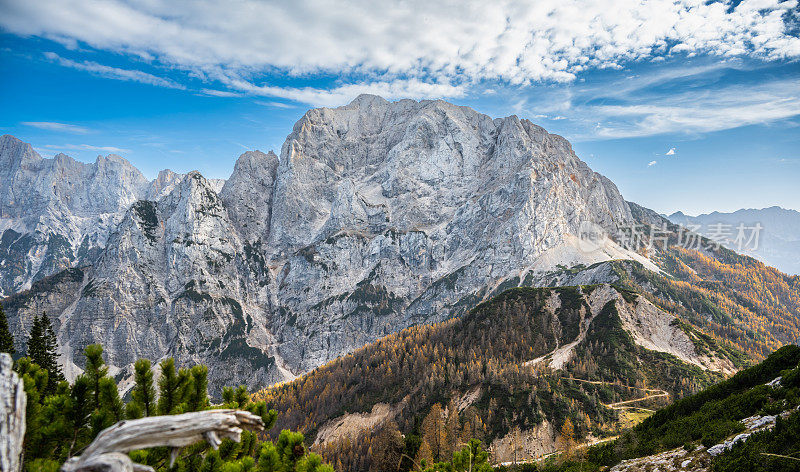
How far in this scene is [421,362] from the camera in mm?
153375

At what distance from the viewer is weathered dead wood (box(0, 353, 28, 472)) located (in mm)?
6062

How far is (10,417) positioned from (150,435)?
242 centimetres

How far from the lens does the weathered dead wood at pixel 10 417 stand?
6062 millimetres

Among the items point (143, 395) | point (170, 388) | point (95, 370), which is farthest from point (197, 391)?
point (95, 370)

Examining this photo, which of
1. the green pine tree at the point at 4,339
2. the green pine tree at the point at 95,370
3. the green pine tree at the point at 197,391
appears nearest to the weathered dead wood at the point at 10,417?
the green pine tree at the point at 95,370

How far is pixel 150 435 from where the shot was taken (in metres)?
6.76

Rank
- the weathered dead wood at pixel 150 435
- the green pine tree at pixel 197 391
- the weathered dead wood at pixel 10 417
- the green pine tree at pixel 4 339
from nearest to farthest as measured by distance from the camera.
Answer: the weathered dead wood at pixel 10 417 < the weathered dead wood at pixel 150 435 < the green pine tree at pixel 197 391 < the green pine tree at pixel 4 339

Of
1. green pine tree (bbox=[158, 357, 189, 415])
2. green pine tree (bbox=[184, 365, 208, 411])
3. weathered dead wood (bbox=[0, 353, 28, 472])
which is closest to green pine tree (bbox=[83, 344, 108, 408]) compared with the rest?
green pine tree (bbox=[158, 357, 189, 415])

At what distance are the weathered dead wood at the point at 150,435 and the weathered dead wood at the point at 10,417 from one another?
96 cm

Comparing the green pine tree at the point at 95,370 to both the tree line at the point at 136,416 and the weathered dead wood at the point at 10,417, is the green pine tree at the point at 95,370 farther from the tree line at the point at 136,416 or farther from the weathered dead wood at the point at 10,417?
the weathered dead wood at the point at 10,417

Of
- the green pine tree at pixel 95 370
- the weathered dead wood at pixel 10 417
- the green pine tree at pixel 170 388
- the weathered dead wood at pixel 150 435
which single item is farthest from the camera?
the green pine tree at pixel 170 388

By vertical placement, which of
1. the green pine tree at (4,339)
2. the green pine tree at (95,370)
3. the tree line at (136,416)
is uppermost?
the green pine tree at (4,339)

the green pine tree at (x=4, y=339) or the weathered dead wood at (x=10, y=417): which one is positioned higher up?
the green pine tree at (x=4, y=339)

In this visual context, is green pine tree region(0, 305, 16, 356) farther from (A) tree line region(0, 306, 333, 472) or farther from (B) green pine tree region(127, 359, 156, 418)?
(B) green pine tree region(127, 359, 156, 418)
